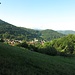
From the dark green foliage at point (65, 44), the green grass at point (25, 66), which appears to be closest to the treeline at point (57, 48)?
the dark green foliage at point (65, 44)

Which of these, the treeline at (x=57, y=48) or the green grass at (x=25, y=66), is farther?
the treeline at (x=57, y=48)

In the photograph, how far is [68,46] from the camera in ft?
399

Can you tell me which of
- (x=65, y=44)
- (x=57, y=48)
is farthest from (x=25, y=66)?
(x=57, y=48)

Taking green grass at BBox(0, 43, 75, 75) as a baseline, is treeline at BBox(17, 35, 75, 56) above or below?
below

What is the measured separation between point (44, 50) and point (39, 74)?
232 feet

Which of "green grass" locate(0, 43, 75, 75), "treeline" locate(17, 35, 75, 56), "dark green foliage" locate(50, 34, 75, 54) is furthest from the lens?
"dark green foliage" locate(50, 34, 75, 54)

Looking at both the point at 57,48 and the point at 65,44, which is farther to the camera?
the point at 57,48

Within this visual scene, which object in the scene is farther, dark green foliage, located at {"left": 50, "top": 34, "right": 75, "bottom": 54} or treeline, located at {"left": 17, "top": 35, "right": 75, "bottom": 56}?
dark green foliage, located at {"left": 50, "top": 34, "right": 75, "bottom": 54}

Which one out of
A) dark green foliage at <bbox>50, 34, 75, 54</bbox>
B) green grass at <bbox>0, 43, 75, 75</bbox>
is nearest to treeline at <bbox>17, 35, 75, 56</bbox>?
dark green foliage at <bbox>50, 34, 75, 54</bbox>

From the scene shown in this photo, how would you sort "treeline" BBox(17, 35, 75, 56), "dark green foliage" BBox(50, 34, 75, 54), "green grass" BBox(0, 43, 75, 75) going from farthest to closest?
"dark green foliage" BBox(50, 34, 75, 54) → "treeline" BBox(17, 35, 75, 56) → "green grass" BBox(0, 43, 75, 75)

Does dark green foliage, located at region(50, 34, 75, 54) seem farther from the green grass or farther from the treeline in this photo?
the green grass

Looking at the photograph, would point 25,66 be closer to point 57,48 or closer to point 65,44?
point 65,44

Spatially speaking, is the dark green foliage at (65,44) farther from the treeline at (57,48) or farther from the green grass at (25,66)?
the green grass at (25,66)

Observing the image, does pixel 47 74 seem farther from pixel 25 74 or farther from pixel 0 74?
pixel 0 74
